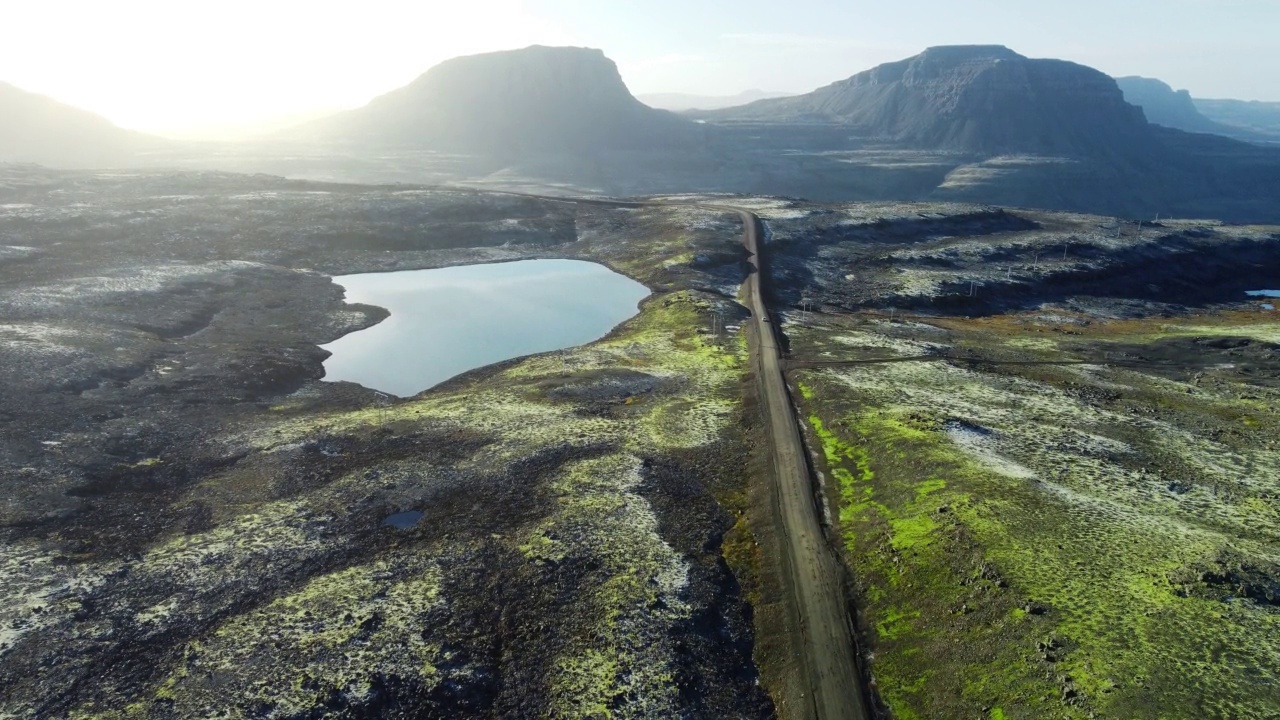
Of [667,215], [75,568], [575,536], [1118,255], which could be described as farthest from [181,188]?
[1118,255]

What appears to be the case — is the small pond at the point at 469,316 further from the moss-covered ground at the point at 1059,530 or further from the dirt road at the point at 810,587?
the moss-covered ground at the point at 1059,530

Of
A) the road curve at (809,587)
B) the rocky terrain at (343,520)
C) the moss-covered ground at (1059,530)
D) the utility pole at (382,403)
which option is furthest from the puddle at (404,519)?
the moss-covered ground at (1059,530)

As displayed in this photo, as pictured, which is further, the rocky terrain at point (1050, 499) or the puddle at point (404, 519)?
the puddle at point (404, 519)

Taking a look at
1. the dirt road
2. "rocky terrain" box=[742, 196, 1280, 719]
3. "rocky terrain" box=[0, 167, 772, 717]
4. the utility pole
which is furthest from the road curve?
the utility pole

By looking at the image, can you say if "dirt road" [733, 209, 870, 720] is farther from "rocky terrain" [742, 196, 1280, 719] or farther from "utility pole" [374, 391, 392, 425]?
"utility pole" [374, 391, 392, 425]

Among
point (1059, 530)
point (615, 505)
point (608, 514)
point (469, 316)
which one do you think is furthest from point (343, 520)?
point (469, 316)

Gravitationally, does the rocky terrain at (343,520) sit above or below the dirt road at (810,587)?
Answer: above

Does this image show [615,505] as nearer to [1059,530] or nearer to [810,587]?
[810,587]
